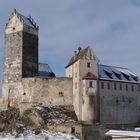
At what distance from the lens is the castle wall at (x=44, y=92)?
75438 millimetres

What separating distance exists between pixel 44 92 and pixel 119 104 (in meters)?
12.0

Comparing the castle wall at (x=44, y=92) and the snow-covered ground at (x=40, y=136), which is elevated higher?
the castle wall at (x=44, y=92)

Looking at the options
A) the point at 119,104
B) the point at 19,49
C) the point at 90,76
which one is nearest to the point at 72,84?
the point at 90,76

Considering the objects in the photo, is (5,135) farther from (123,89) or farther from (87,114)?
(123,89)

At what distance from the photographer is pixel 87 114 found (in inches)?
2822

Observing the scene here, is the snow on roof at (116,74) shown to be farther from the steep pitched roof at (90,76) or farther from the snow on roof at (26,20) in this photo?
the snow on roof at (26,20)

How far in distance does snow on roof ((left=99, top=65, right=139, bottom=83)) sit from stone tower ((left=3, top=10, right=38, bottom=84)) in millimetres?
→ 11725

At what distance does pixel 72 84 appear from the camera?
7519 centimetres

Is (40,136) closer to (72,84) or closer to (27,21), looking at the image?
(72,84)

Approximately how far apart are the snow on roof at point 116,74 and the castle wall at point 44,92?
5620 millimetres

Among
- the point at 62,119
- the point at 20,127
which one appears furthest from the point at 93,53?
the point at 20,127

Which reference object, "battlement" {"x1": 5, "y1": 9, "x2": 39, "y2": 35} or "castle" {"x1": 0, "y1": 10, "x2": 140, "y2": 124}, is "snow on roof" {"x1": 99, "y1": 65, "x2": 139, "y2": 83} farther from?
"battlement" {"x1": 5, "y1": 9, "x2": 39, "y2": 35}

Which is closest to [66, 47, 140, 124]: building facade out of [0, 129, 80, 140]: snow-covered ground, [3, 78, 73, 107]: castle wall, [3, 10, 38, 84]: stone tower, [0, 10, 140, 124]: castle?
[0, 10, 140, 124]: castle

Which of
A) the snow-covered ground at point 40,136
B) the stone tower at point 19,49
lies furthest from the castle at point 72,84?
the snow-covered ground at point 40,136
